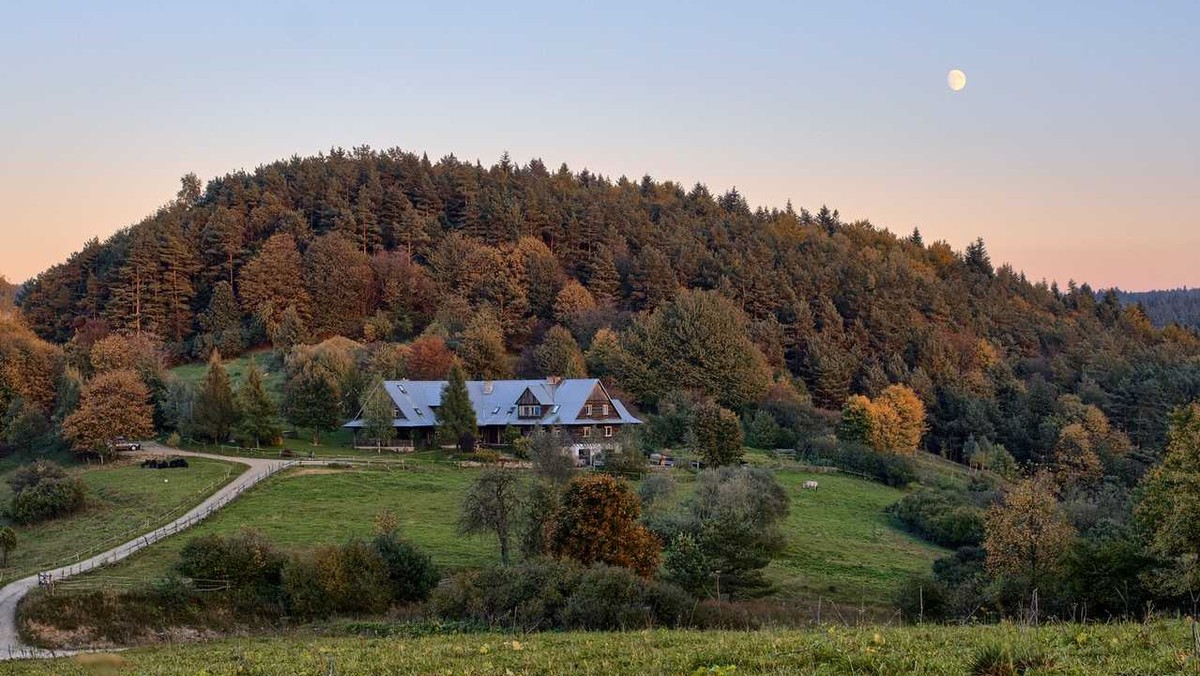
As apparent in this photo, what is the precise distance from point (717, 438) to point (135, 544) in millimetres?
35799

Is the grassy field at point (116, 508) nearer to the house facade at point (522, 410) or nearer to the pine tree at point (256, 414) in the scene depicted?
the pine tree at point (256, 414)

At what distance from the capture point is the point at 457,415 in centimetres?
6397

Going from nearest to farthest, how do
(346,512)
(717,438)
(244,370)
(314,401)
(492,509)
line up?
(492,509)
(346,512)
(717,438)
(314,401)
(244,370)

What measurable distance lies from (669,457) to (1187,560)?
1573 inches

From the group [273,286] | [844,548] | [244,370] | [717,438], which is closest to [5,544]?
[844,548]

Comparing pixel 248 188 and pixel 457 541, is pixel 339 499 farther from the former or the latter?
pixel 248 188

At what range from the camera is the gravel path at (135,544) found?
25780 mm

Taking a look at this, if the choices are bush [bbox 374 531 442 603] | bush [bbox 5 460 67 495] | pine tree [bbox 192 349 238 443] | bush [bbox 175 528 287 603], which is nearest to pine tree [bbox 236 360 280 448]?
pine tree [bbox 192 349 238 443]

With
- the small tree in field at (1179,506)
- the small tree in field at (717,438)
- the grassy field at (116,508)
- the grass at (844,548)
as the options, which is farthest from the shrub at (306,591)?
the small tree in field at (717,438)

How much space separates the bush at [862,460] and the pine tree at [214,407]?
43.9m

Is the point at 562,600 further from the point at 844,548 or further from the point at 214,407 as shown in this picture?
the point at 214,407

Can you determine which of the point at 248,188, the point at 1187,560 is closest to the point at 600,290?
the point at 248,188

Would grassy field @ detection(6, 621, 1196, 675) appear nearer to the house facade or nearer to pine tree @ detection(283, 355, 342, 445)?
pine tree @ detection(283, 355, 342, 445)

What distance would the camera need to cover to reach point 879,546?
4319 cm
